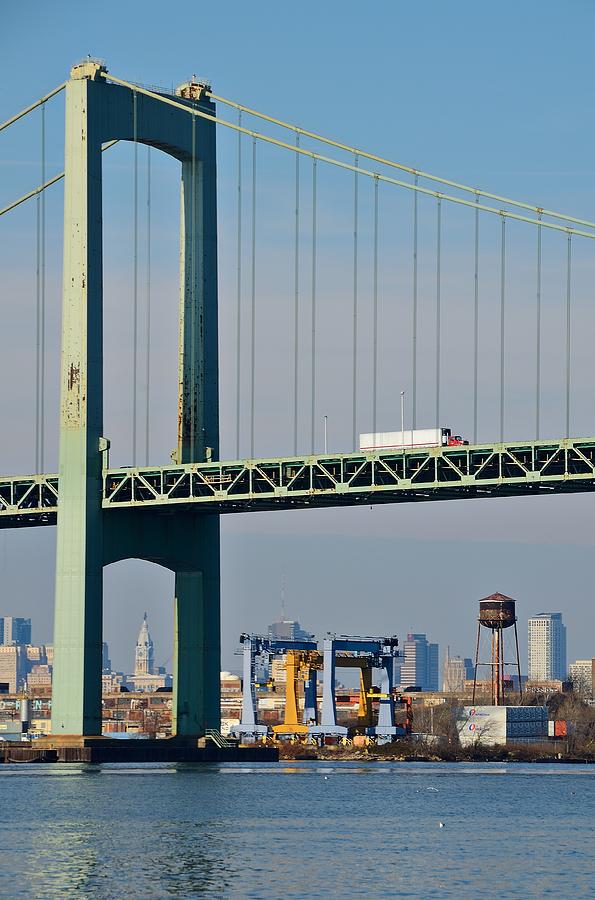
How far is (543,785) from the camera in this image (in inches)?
3593

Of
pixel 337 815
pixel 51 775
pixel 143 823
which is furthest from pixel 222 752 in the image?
pixel 143 823

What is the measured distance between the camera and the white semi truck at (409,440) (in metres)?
82.9

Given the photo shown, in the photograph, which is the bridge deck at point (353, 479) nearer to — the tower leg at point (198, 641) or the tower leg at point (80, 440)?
the tower leg at point (80, 440)

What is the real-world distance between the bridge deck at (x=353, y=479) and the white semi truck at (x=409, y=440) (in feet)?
1.74

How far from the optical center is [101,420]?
8806 cm

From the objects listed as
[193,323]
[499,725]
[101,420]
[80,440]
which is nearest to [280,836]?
[80,440]

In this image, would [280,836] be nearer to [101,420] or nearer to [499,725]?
[101,420]

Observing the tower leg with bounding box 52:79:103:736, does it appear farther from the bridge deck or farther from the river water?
the river water

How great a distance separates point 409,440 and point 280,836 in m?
28.3

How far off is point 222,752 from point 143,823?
33.7m

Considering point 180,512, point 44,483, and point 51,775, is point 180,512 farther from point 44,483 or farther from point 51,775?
point 51,775

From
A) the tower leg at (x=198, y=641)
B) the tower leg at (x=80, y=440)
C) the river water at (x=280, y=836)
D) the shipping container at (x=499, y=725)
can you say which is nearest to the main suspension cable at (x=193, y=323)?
the tower leg at (x=80, y=440)

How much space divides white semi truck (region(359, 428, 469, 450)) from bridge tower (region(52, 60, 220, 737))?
8216 millimetres

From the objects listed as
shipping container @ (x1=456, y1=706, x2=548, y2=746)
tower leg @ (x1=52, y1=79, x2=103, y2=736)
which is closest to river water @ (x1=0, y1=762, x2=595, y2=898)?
tower leg @ (x1=52, y1=79, x2=103, y2=736)
